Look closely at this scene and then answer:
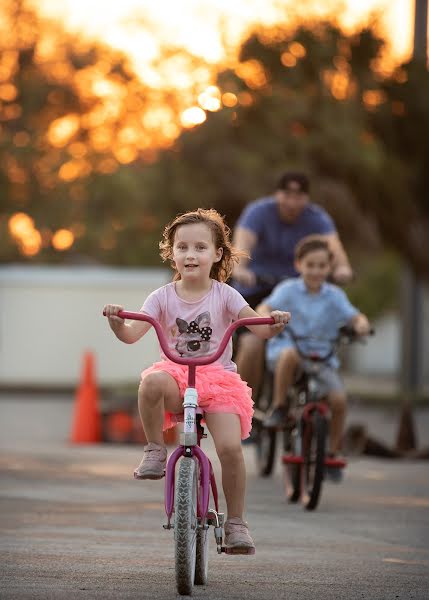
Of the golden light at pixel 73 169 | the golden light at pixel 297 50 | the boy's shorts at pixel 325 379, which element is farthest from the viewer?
the golden light at pixel 73 169

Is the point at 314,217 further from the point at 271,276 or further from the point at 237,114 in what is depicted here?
the point at 237,114

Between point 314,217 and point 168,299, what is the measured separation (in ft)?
15.9

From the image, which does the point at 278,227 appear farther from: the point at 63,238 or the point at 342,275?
the point at 63,238

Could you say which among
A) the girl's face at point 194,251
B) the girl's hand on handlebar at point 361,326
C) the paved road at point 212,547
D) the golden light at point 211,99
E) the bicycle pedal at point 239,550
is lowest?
the paved road at point 212,547

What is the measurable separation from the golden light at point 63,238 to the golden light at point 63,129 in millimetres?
3141

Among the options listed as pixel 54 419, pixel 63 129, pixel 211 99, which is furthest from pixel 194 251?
pixel 63 129

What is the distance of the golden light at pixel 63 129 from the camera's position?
47.8 metres

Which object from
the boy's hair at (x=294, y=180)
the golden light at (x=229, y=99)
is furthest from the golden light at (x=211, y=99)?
the boy's hair at (x=294, y=180)

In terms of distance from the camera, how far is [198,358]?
627 cm

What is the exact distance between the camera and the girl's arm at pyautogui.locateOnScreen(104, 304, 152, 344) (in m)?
6.20

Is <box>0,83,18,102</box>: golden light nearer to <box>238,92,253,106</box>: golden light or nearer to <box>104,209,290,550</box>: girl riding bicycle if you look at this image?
<box>238,92,253,106</box>: golden light

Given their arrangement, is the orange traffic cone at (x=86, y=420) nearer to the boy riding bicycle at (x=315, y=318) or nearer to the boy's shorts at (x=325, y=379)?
the boy riding bicycle at (x=315, y=318)

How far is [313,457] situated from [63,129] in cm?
3947

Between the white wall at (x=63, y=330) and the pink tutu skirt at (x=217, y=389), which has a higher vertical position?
the white wall at (x=63, y=330)
